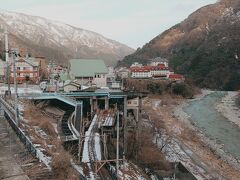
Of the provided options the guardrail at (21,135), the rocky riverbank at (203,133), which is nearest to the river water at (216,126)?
the rocky riverbank at (203,133)

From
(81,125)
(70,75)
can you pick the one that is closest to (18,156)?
(81,125)

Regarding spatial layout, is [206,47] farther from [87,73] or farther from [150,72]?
[87,73]

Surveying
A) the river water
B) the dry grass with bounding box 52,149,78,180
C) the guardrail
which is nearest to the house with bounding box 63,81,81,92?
the river water

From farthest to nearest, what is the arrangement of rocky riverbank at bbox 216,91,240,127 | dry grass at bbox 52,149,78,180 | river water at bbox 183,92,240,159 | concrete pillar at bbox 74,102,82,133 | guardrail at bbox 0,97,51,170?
1. rocky riverbank at bbox 216,91,240,127
2. river water at bbox 183,92,240,159
3. concrete pillar at bbox 74,102,82,133
4. guardrail at bbox 0,97,51,170
5. dry grass at bbox 52,149,78,180

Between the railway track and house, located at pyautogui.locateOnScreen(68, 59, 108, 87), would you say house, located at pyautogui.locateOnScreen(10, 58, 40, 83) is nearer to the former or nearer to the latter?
house, located at pyautogui.locateOnScreen(68, 59, 108, 87)

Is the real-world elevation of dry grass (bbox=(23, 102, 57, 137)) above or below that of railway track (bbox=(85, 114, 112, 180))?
above

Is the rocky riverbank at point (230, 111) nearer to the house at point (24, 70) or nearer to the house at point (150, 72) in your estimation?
the house at point (150, 72)

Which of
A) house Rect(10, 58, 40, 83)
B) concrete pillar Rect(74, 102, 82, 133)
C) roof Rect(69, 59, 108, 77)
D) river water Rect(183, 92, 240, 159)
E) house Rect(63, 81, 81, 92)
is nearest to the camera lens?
concrete pillar Rect(74, 102, 82, 133)
